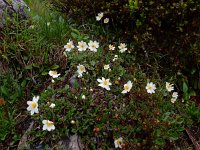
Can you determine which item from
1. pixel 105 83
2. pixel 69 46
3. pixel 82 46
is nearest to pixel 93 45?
pixel 82 46

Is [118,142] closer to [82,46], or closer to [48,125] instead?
[48,125]

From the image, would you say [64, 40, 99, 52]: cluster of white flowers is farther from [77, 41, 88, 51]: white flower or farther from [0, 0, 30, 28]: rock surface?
[0, 0, 30, 28]: rock surface

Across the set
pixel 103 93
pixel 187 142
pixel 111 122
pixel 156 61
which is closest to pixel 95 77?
pixel 103 93

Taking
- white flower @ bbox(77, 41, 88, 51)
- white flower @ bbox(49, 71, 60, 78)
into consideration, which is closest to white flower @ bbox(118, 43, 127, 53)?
white flower @ bbox(77, 41, 88, 51)

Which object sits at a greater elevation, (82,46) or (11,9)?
(11,9)

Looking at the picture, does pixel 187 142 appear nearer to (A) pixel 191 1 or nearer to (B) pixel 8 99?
(A) pixel 191 1
